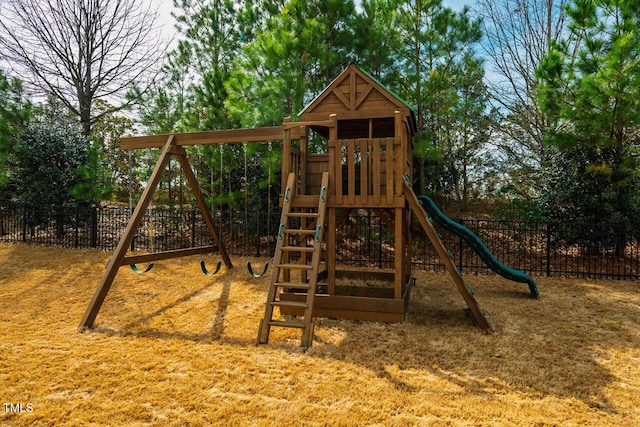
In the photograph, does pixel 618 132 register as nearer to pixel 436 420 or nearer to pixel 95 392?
pixel 436 420

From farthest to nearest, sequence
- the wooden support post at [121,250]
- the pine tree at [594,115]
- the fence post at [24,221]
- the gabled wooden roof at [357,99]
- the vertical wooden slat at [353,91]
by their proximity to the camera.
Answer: the fence post at [24,221], the pine tree at [594,115], the vertical wooden slat at [353,91], the gabled wooden roof at [357,99], the wooden support post at [121,250]

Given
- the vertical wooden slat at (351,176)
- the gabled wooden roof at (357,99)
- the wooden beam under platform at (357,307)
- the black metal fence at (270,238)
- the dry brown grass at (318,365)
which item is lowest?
the dry brown grass at (318,365)

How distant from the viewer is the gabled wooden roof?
6.00 meters

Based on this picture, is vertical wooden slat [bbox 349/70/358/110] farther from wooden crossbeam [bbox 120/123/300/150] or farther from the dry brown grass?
the dry brown grass

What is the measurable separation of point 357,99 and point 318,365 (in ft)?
13.5

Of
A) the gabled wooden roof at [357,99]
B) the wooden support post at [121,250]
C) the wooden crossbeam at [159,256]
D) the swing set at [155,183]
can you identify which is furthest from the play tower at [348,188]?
the wooden crossbeam at [159,256]

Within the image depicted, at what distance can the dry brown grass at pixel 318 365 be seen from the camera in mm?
3055

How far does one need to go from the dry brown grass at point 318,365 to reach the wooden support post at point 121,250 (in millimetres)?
277

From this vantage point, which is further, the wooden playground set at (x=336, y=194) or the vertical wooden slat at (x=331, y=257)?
the vertical wooden slat at (x=331, y=257)

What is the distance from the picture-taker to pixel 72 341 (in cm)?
469

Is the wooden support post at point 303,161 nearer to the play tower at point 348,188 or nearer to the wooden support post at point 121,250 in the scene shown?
the play tower at point 348,188

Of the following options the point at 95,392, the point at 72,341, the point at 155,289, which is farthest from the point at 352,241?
the point at 95,392

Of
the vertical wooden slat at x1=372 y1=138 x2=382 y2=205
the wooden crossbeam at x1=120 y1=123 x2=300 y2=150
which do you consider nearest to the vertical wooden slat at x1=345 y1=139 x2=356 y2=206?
the vertical wooden slat at x1=372 y1=138 x2=382 y2=205

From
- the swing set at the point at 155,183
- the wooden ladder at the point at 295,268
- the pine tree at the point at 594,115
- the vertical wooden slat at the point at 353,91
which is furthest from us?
the pine tree at the point at 594,115
